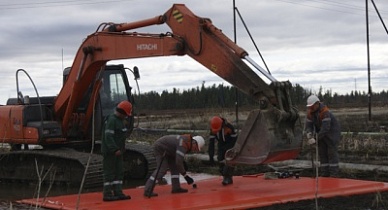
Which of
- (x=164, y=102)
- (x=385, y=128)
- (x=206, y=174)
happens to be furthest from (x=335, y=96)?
(x=206, y=174)

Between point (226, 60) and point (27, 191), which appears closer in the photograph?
point (226, 60)

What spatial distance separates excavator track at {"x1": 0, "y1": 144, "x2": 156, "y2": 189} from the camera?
14762 mm

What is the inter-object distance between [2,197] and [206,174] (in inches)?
201

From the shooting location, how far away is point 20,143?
1625cm

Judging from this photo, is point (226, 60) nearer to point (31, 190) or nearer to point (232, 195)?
point (232, 195)

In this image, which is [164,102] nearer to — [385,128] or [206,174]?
[385,128]

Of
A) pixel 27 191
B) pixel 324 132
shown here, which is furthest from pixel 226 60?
pixel 27 191

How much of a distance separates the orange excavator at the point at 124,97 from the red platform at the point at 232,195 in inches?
27.5

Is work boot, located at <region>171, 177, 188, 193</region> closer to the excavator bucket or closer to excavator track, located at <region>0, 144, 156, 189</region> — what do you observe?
the excavator bucket

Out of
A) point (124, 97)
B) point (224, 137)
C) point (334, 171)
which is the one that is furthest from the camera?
point (124, 97)

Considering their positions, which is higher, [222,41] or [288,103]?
[222,41]

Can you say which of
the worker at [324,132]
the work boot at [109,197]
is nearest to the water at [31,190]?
the work boot at [109,197]

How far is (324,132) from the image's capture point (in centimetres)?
1389

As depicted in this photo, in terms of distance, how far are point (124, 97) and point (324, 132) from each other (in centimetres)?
530
